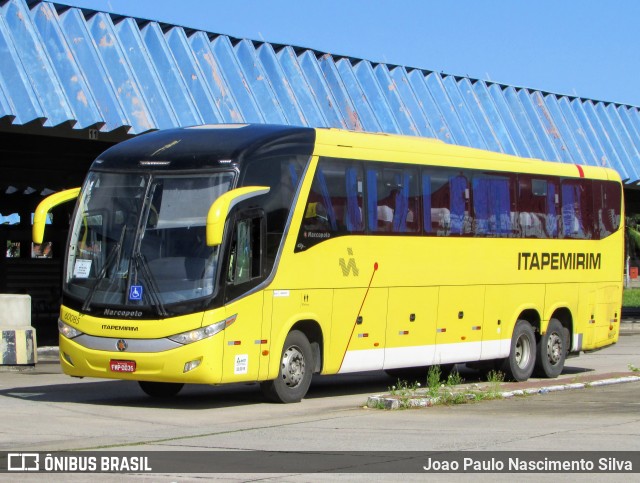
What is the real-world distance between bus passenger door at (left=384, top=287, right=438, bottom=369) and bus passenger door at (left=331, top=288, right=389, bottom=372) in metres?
0.20

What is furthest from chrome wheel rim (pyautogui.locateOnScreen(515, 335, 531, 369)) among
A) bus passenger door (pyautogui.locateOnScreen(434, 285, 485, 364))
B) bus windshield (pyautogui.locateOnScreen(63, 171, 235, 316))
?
bus windshield (pyautogui.locateOnScreen(63, 171, 235, 316))

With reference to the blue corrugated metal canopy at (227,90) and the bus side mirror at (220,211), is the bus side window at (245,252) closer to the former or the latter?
the bus side mirror at (220,211)

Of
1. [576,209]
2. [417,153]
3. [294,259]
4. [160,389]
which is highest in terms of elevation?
[417,153]

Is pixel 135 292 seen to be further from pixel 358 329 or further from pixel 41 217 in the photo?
A: pixel 358 329

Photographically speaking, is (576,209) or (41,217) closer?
(41,217)

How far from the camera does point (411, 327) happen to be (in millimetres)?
18078

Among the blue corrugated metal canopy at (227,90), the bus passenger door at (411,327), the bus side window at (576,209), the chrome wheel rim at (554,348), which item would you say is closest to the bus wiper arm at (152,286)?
the bus passenger door at (411,327)

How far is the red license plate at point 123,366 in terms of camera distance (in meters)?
14.7

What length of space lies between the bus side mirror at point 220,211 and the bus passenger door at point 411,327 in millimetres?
3736

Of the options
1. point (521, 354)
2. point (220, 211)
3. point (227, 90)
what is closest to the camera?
point (220, 211)

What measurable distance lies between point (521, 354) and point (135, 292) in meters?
8.20

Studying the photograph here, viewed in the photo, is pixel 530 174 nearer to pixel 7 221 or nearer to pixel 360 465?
pixel 360 465

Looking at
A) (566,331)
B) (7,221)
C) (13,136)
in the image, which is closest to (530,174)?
(566,331)

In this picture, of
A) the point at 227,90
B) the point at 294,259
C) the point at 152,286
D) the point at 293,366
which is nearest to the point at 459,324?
the point at 293,366
